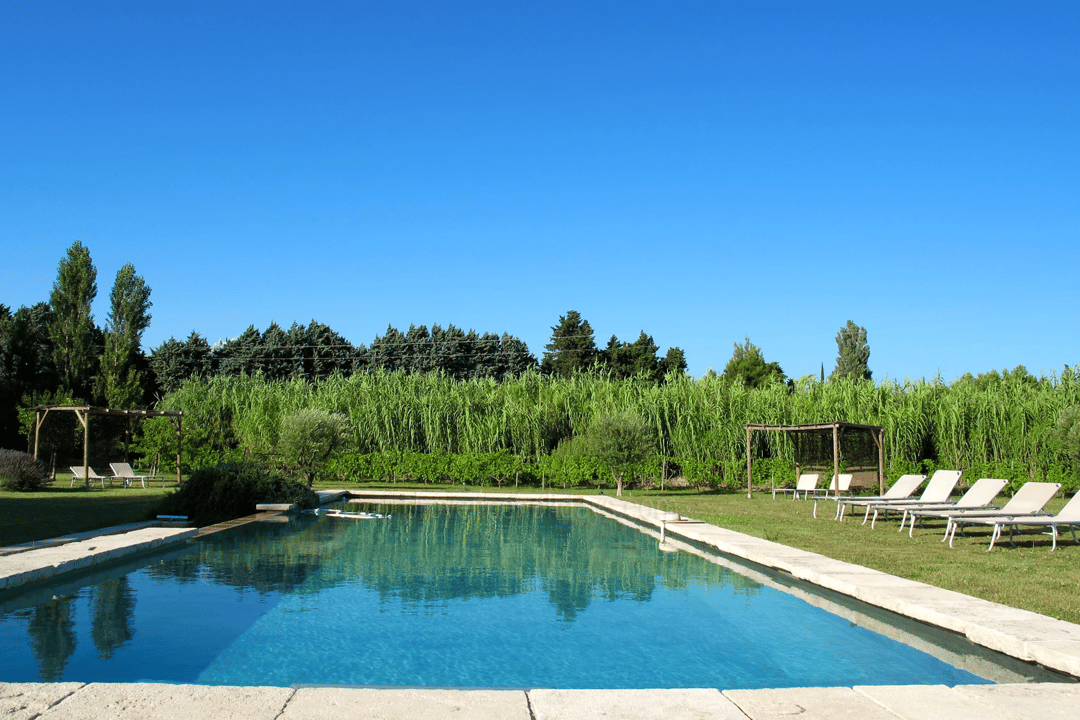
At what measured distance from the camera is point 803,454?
19.1 m

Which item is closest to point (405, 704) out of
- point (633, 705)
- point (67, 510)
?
point (633, 705)

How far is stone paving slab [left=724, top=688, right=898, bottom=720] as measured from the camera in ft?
10.1

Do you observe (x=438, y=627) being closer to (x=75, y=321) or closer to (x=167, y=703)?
(x=167, y=703)

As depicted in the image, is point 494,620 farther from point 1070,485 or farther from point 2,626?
point 1070,485

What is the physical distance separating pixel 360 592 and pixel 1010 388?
18.1 meters

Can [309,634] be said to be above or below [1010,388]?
below

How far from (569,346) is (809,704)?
138ft

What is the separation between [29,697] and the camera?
3150 millimetres

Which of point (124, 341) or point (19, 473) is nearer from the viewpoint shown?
point (19, 473)

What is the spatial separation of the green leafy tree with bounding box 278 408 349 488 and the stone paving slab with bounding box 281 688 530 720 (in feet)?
45.6

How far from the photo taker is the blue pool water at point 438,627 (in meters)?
4.32

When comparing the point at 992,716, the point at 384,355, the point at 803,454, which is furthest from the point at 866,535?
the point at 384,355

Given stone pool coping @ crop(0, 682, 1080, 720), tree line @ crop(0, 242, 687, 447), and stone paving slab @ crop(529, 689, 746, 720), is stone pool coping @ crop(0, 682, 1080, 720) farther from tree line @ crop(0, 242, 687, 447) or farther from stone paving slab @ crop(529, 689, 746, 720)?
tree line @ crop(0, 242, 687, 447)

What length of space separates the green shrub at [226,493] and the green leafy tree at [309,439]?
10.8 ft
